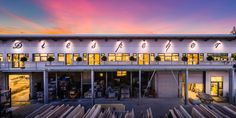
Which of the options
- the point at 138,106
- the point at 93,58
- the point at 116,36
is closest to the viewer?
the point at 138,106

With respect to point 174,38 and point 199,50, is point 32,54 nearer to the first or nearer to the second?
point 174,38

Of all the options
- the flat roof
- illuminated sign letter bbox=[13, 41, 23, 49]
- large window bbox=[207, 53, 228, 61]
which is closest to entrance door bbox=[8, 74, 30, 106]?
illuminated sign letter bbox=[13, 41, 23, 49]

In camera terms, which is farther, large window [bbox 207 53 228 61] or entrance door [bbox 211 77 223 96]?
large window [bbox 207 53 228 61]

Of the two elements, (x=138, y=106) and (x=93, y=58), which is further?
(x=93, y=58)

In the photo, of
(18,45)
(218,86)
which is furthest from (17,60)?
(218,86)

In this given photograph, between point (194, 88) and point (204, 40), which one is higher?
point (204, 40)

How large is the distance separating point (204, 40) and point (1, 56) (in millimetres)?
22864

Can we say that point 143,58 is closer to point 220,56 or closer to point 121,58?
point 121,58

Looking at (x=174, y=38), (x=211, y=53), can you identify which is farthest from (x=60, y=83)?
(x=211, y=53)

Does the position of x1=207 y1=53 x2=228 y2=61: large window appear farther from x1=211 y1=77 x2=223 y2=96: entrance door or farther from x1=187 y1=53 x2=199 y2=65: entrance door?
x1=211 y1=77 x2=223 y2=96: entrance door

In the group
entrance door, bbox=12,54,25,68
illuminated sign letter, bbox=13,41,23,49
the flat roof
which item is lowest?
entrance door, bbox=12,54,25,68

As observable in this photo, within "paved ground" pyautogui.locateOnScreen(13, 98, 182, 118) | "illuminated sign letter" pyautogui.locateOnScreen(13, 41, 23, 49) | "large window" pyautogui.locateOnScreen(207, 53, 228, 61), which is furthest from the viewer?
"large window" pyautogui.locateOnScreen(207, 53, 228, 61)

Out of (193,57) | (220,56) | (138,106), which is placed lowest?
(138,106)

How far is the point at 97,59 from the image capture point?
68.1 ft
